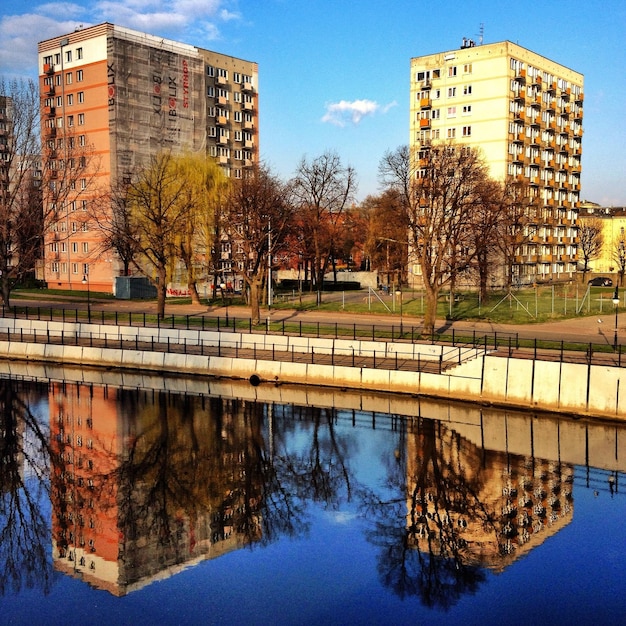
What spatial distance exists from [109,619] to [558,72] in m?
97.5

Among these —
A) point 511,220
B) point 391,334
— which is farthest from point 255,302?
point 511,220

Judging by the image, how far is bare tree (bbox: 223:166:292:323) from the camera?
5338 centimetres

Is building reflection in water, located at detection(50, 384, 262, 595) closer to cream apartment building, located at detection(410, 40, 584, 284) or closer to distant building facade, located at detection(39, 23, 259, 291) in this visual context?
distant building facade, located at detection(39, 23, 259, 291)

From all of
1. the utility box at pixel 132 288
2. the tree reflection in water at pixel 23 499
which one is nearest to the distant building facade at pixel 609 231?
the utility box at pixel 132 288

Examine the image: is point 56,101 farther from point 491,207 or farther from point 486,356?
point 486,356

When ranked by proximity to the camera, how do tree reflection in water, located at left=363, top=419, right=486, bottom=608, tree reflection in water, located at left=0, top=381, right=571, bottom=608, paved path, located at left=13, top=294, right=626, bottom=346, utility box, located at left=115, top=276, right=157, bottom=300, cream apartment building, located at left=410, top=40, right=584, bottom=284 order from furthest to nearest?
cream apartment building, located at left=410, top=40, right=584, bottom=284 < utility box, located at left=115, top=276, right=157, bottom=300 < paved path, located at left=13, top=294, right=626, bottom=346 < tree reflection in water, located at left=0, top=381, right=571, bottom=608 < tree reflection in water, located at left=363, top=419, right=486, bottom=608

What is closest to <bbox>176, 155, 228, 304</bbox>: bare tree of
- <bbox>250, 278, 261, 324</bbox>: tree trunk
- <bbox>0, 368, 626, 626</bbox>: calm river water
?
<bbox>250, 278, 261, 324</bbox>: tree trunk

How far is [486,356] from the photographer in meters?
35.1

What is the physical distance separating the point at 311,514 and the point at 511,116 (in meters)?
74.5

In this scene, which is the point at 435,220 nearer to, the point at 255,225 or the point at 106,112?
the point at 255,225

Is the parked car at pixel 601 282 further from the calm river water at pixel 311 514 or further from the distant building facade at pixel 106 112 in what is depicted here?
the calm river water at pixel 311 514

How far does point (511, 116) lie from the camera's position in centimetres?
8719

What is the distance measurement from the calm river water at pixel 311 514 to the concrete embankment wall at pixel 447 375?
1.05 meters

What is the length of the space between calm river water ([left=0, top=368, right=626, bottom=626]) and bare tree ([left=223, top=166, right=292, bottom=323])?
18.8m
